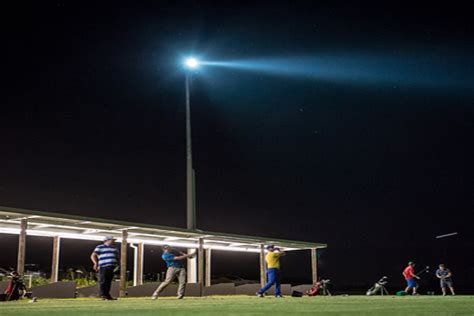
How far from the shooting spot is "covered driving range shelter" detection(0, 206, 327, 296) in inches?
715

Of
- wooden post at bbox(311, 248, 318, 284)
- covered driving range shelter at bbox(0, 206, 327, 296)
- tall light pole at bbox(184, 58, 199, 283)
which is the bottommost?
wooden post at bbox(311, 248, 318, 284)

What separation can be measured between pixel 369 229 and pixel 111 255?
1340 inches

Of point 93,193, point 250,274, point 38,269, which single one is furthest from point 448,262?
point 38,269

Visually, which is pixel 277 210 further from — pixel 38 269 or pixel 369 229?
pixel 38 269

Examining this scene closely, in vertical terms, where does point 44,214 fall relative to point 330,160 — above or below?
below

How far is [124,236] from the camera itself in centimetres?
2222

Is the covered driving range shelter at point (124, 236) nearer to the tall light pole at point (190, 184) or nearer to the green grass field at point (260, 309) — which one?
the tall light pole at point (190, 184)

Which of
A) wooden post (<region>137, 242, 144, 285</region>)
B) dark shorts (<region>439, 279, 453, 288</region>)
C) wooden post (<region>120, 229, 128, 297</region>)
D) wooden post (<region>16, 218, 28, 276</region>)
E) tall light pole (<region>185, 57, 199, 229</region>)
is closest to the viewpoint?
wooden post (<region>16, 218, 28, 276</region>)

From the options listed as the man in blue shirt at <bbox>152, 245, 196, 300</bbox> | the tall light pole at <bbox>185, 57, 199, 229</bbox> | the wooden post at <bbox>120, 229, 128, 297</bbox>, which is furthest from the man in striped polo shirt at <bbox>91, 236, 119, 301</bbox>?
the tall light pole at <bbox>185, 57, 199, 229</bbox>

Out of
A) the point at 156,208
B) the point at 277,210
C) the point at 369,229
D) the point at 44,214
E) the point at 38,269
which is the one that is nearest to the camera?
the point at 44,214

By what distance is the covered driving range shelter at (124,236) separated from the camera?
59.6 feet

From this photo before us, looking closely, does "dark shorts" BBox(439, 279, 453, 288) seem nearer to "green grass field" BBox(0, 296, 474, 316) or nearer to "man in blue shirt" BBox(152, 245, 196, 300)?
"man in blue shirt" BBox(152, 245, 196, 300)

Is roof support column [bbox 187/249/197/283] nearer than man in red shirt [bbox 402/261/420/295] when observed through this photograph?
No

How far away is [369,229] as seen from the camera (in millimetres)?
44656
